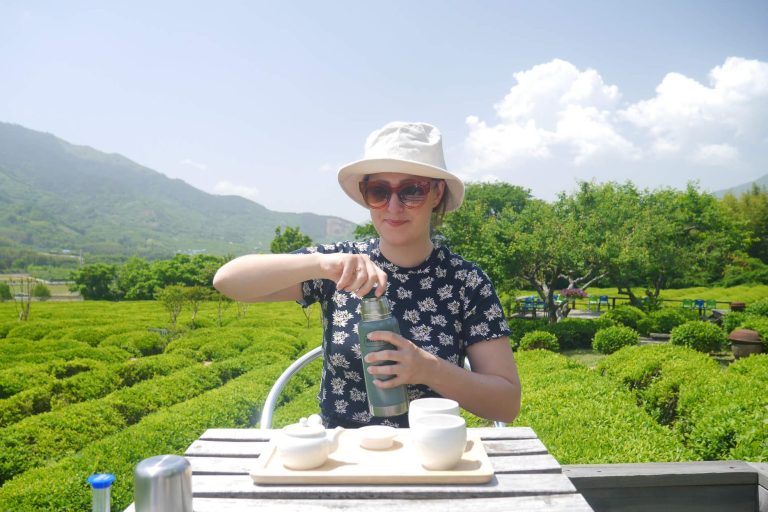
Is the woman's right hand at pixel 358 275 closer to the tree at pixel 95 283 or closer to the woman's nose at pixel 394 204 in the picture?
the woman's nose at pixel 394 204

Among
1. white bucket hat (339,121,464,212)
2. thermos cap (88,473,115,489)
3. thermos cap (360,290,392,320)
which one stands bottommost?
thermos cap (88,473,115,489)

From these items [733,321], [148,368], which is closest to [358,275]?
[148,368]

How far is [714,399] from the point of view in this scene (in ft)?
15.2

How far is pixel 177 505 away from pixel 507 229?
53.7 ft

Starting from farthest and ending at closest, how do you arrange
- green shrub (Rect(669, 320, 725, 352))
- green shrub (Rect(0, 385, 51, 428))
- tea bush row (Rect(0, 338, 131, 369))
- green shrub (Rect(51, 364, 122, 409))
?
green shrub (Rect(669, 320, 725, 352)) < tea bush row (Rect(0, 338, 131, 369)) < green shrub (Rect(51, 364, 122, 409)) < green shrub (Rect(0, 385, 51, 428))

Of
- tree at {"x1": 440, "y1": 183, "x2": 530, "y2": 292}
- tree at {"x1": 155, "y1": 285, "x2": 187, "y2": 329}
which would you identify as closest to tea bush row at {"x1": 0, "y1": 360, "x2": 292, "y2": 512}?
tree at {"x1": 440, "y1": 183, "x2": 530, "y2": 292}

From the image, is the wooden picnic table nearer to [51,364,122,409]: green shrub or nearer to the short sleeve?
the short sleeve

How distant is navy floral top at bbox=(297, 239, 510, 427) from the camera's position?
2.01m

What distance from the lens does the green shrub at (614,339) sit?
487 inches

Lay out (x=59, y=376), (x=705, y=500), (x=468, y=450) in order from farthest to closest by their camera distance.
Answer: (x=59, y=376) → (x=705, y=500) → (x=468, y=450)

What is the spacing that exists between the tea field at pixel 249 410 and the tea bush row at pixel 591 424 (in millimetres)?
13

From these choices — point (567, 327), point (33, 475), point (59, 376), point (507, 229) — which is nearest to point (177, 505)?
point (33, 475)

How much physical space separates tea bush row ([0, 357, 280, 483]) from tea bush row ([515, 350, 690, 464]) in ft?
16.1

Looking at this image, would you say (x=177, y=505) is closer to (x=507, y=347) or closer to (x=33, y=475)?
(x=507, y=347)
